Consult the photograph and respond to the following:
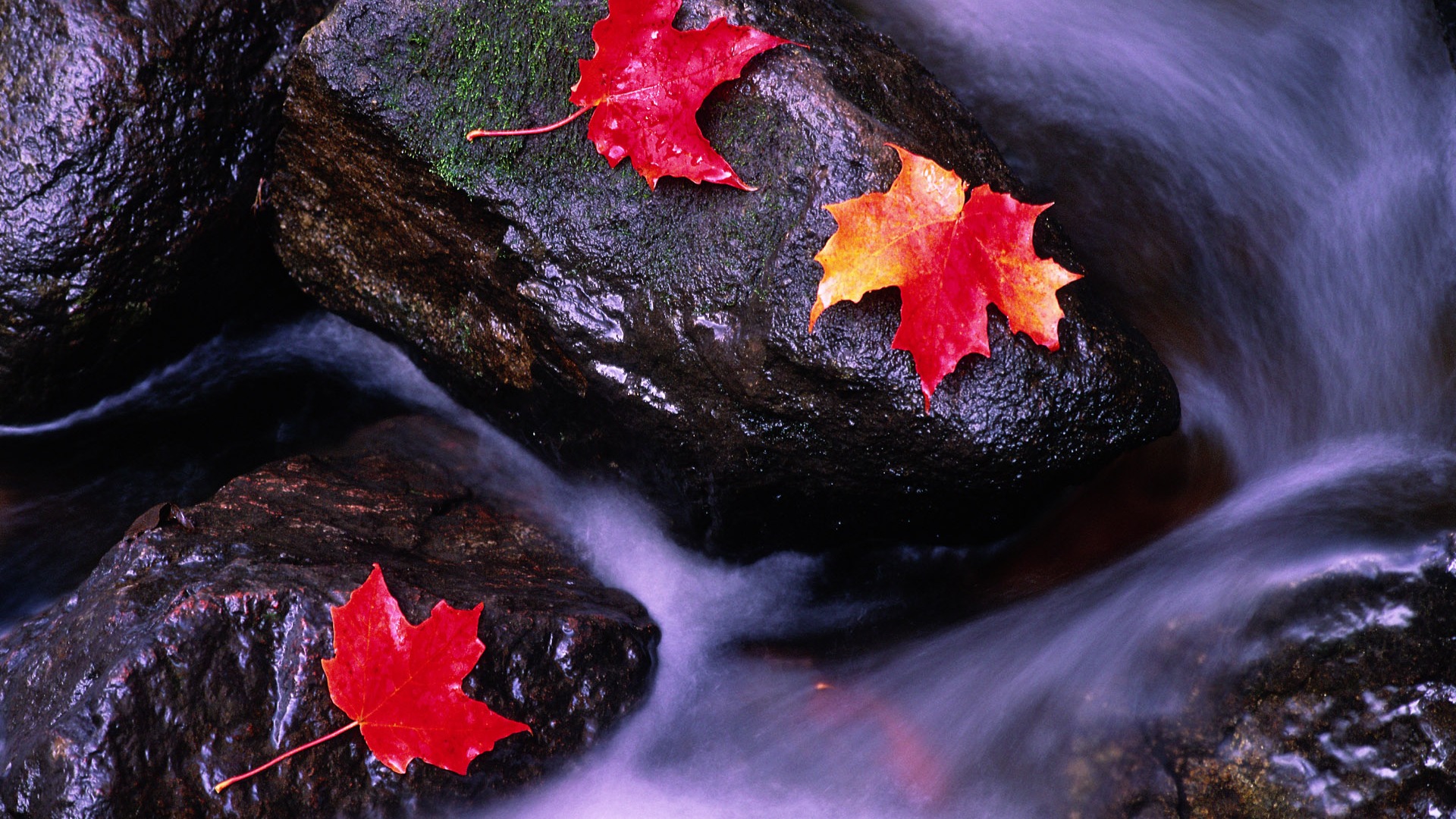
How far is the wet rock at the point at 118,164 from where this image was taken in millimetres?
2938

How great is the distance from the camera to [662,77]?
8.71ft

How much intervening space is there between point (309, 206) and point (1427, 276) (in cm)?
389

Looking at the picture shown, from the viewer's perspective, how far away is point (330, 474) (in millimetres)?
3203

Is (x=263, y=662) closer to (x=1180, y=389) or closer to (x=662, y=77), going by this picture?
(x=662, y=77)

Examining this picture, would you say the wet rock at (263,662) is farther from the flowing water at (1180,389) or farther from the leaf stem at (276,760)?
the flowing water at (1180,389)

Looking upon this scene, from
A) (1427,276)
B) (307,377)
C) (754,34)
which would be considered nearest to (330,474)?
(307,377)

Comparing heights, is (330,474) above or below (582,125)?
below

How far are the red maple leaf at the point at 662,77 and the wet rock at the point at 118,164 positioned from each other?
129cm

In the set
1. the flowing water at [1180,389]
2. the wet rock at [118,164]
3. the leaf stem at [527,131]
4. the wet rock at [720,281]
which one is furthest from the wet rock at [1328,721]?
the wet rock at [118,164]

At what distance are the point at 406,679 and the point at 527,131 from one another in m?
1.58

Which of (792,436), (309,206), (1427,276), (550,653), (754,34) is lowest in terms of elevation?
(550,653)

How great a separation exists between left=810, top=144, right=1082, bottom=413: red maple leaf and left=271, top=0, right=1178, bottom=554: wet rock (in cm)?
7

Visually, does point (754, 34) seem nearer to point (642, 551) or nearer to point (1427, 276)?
point (642, 551)

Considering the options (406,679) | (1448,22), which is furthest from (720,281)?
(1448,22)
